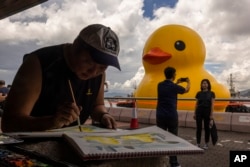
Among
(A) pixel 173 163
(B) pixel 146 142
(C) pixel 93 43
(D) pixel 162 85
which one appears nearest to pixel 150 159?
(B) pixel 146 142

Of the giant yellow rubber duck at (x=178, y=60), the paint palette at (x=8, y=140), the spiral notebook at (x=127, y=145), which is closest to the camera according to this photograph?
the spiral notebook at (x=127, y=145)

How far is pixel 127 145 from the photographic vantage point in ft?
3.56

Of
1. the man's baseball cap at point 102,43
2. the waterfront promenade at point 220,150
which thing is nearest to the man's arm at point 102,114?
the man's baseball cap at point 102,43

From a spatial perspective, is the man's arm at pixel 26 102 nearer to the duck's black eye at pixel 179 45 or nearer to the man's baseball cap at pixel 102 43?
the man's baseball cap at pixel 102 43

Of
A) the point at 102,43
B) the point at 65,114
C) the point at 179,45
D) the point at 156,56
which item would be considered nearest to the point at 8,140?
the point at 65,114

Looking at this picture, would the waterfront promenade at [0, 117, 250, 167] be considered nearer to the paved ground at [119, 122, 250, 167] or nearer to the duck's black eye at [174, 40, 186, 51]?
the paved ground at [119, 122, 250, 167]

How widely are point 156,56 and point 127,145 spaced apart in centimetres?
1062

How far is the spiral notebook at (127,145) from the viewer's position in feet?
3.20

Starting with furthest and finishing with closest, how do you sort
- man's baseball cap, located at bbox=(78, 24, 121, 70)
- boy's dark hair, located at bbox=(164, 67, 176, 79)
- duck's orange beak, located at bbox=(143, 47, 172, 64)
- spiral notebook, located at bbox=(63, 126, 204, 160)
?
duck's orange beak, located at bbox=(143, 47, 172, 64)
boy's dark hair, located at bbox=(164, 67, 176, 79)
man's baseball cap, located at bbox=(78, 24, 121, 70)
spiral notebook, located at bbox=(63, 126, 204, 160)

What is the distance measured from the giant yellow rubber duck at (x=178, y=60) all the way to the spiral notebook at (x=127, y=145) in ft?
33.8

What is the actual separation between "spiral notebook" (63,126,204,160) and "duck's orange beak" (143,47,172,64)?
10.3 m

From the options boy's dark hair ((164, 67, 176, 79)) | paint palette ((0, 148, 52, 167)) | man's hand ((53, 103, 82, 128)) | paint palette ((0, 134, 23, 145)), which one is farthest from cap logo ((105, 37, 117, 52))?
boy's dark hair ((164, 67, 176, 79))

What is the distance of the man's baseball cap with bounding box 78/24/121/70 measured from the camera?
146 cm

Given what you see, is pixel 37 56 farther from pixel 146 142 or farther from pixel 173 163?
pixel 173 163
